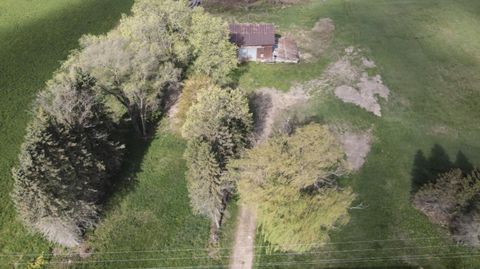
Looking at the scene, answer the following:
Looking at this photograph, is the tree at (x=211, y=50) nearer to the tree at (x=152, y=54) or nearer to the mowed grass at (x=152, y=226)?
the tree at (x=152, y=54)

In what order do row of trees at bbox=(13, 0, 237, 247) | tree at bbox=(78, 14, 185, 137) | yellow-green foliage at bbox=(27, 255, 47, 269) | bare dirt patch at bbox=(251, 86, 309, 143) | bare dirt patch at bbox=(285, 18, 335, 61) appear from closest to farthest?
row of trees at bbox=(13, 0, 237, 247) < yellow-green foliage at bbox=(27, 255, 47, 269) < tree at bbox=(78, 14, 185, 137) < bare dirt patch at bbox=(251, 86, 309, 143) < bare dirt patch at bbox=(285, 18, 335, 61)

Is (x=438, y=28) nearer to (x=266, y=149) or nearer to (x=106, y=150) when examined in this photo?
(x=266, y=149)

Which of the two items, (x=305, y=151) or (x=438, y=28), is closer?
(x=305, y=151)

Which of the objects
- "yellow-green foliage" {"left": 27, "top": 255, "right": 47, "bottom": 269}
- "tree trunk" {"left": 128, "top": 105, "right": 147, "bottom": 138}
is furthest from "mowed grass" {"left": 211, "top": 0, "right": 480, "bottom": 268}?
"yellow-green foliage" {"left": 27, "top": 255, "right": 47, "bottom": 269}

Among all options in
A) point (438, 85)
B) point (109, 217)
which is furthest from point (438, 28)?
point (109, 217)

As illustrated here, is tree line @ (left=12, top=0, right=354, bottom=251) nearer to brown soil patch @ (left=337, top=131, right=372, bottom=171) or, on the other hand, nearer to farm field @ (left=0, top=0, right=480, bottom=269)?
farm field @ (left=0, top=0, right=480, bottom=269)

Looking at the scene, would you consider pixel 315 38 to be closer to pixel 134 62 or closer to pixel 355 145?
pixel 355 145

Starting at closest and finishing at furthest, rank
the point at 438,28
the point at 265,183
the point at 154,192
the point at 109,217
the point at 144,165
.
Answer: the point at 265,183 → the point at 109,217 → the point at 154,192 → the point at 144,165 → the point at 438,28
